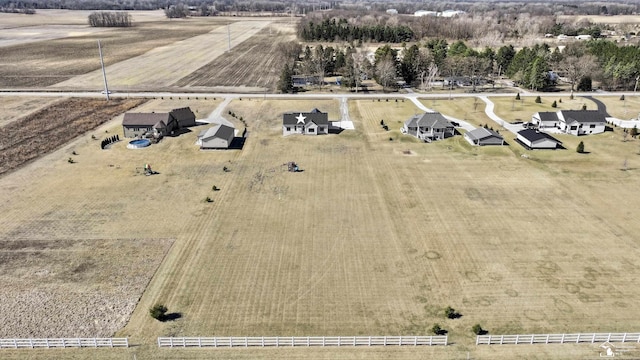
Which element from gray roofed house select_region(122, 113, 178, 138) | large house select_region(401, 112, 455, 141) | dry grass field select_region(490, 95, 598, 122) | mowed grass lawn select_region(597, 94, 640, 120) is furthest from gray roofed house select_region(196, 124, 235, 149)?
mowed grass lawn select_region(597, 94, 640, 120)

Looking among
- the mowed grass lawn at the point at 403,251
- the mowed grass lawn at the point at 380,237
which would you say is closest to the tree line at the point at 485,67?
the mowed grass lawn at the point at 380,237

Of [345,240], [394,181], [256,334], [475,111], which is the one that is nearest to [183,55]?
[475,111]

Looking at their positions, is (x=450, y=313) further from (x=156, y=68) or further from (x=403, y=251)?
(x=156, y=68)

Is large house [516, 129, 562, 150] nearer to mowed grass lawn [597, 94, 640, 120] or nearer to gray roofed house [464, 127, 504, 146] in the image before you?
gray roofed house [464, 127, 504, 146]

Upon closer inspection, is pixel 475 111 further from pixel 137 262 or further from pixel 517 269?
pixel 137 262

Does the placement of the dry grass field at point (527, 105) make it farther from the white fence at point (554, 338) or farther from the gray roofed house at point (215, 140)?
the white fence at point (554, 338)

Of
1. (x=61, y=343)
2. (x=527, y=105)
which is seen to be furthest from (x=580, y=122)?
(x=61, y=343)
